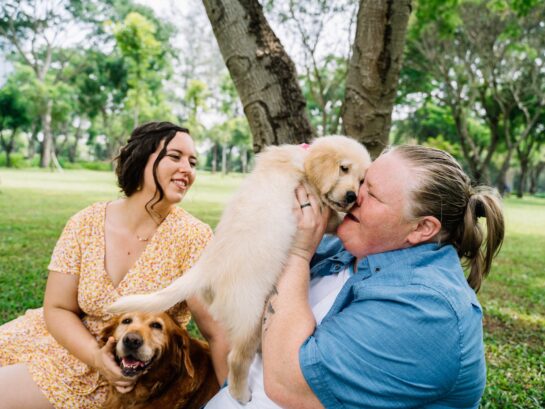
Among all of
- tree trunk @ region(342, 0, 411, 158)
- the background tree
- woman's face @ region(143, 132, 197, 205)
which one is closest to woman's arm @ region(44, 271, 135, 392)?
woman's face @ region(143, 132, 197, 205)

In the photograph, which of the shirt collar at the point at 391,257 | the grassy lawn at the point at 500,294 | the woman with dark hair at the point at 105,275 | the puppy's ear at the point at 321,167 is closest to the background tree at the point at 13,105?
the grassy lawn at the point at 500,294

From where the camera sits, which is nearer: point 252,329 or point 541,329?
point 252,329

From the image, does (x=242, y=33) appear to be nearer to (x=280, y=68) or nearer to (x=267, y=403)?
(x=280, y=68)

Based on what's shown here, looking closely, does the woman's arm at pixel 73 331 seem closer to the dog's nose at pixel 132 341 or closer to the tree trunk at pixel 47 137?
the dog's nose at pixel 132 341

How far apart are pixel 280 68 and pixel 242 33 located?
32 centimetres

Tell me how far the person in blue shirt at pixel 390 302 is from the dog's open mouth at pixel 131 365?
0.46 meters

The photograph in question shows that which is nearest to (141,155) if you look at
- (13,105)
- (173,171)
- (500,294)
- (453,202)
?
(173,171)

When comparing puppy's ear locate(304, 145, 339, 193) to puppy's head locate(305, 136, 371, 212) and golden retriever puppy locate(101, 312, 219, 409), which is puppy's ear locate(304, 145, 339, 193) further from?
golden retriever puppy locate(101, 312, 219, 409)

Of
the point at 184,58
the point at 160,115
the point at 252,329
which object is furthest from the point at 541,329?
the point at 184,58

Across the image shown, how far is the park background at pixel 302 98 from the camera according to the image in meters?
3.12

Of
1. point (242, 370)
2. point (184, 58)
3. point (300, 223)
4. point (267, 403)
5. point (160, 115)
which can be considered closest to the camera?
point (267, 403)

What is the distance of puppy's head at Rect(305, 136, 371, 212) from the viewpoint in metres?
2.26

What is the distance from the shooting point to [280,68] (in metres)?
2.98

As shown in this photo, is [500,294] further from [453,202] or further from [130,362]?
[130,362]
